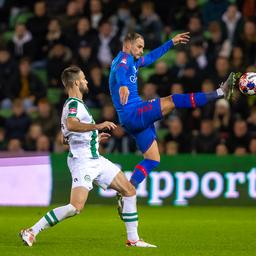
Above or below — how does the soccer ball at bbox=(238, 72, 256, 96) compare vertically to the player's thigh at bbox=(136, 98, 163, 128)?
above

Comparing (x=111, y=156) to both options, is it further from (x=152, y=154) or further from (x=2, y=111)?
(x=152, y=154)

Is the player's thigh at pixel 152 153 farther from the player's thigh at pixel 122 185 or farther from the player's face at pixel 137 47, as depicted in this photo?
the player's thigh at pixel 122 185

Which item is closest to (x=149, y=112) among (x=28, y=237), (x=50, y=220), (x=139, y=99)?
(x=139, y=99)

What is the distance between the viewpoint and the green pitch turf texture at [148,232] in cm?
958

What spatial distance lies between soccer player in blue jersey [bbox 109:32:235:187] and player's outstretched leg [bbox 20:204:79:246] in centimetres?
180

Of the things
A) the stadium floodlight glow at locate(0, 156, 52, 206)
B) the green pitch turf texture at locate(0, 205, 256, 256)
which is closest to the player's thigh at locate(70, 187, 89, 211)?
the green pitch turf texture at locate(0, 205, 256, 256)

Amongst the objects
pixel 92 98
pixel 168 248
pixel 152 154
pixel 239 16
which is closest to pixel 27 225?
pixel 152 154

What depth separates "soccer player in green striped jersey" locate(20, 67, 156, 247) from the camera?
31.6 feet

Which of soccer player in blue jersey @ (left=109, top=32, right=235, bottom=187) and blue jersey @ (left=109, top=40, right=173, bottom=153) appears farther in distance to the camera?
blue jersey @ (left=109, top=40, right=173, bottom=153)

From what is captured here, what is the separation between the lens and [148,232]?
11.8 meters

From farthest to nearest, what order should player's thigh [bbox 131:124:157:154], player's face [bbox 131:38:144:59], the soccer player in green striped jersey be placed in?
player's thigh [bbox 131:124:157:154] < player's face [bbox 131:38:144:59] < the soccer player in green striped jersey

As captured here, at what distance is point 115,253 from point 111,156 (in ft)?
24.6

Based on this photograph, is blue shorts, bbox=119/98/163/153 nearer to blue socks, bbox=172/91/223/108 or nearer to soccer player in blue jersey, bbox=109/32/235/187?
soccer player in blue jersey, bbox=109/32/235/187

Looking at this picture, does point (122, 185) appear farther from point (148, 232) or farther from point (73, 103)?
point (148, 232)
